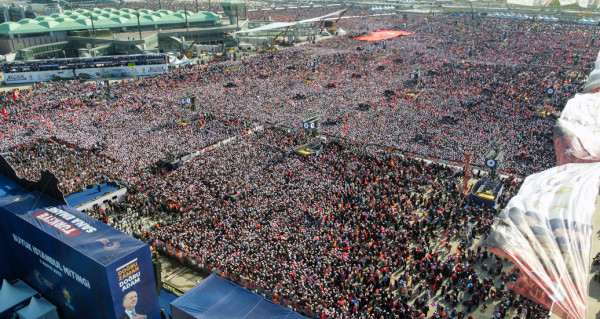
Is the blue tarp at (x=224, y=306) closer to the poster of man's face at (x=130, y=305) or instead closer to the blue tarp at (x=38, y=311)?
the poster of man's face at (x=130, y=305)

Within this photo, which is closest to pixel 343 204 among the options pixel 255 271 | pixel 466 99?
pixel 255 271

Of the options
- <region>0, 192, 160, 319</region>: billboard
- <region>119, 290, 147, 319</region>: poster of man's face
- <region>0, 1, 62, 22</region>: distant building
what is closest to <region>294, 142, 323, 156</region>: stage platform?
<region>0, 192, 160, 319</region>: billboard

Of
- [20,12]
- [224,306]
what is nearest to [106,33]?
[20,12]

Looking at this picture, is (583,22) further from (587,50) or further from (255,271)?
(255,271)

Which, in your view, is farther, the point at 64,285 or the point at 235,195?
the point at 235,195

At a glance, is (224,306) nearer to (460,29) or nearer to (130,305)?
(130,305)

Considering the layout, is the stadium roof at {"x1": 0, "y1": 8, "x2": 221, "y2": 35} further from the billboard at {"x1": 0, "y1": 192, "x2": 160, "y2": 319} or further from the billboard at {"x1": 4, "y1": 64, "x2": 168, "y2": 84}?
the billboard at {"x1": 0, "y1": 192, "x2": 160, "y2": 319}

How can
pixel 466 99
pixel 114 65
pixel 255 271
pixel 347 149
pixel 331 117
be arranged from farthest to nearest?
pixel 114 65
pixel 466 99
pixel 331 117
pixel 347 149
pixel 255 271
